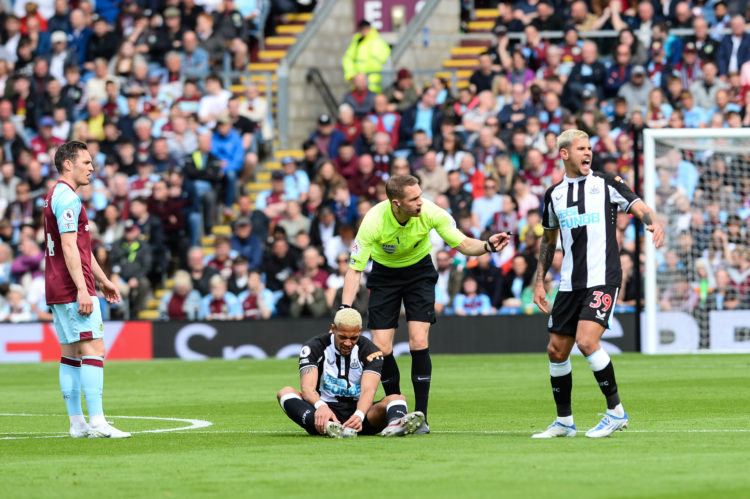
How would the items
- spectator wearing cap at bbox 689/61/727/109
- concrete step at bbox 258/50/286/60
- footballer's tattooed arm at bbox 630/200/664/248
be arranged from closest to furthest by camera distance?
1. footballer's tattooed arm at bbox 630/200/664/248
2. spectator wearing cap at bbox 689/61/727/109
3. concrete step at bbox 258/50/286/60

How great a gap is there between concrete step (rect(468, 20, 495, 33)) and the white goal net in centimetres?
754

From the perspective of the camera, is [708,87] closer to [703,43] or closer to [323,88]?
[703,43]

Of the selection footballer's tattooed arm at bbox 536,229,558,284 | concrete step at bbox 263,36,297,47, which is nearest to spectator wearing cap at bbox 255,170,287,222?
concrete step at bbox 263,36,297,47

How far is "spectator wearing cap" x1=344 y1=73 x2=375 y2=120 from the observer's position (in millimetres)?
26719

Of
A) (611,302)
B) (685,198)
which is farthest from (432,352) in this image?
(611,302)

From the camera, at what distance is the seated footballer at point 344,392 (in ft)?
34.8

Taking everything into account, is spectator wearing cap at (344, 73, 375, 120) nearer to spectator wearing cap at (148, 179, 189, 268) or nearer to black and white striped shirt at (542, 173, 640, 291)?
spectator wearing cap at (148, 179, 189, 268)

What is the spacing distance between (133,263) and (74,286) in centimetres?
1429

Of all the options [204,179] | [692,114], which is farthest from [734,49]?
[204,179]

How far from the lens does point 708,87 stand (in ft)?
78.1

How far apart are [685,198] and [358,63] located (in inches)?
320

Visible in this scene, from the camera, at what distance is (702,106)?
23.7 meters

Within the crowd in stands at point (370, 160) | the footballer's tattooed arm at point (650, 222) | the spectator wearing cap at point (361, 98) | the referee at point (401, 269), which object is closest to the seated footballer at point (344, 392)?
the referee at point (401, 269)

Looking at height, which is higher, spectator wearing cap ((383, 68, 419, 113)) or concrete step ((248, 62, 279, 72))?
concrete step ((248, 62, 279, 72))
